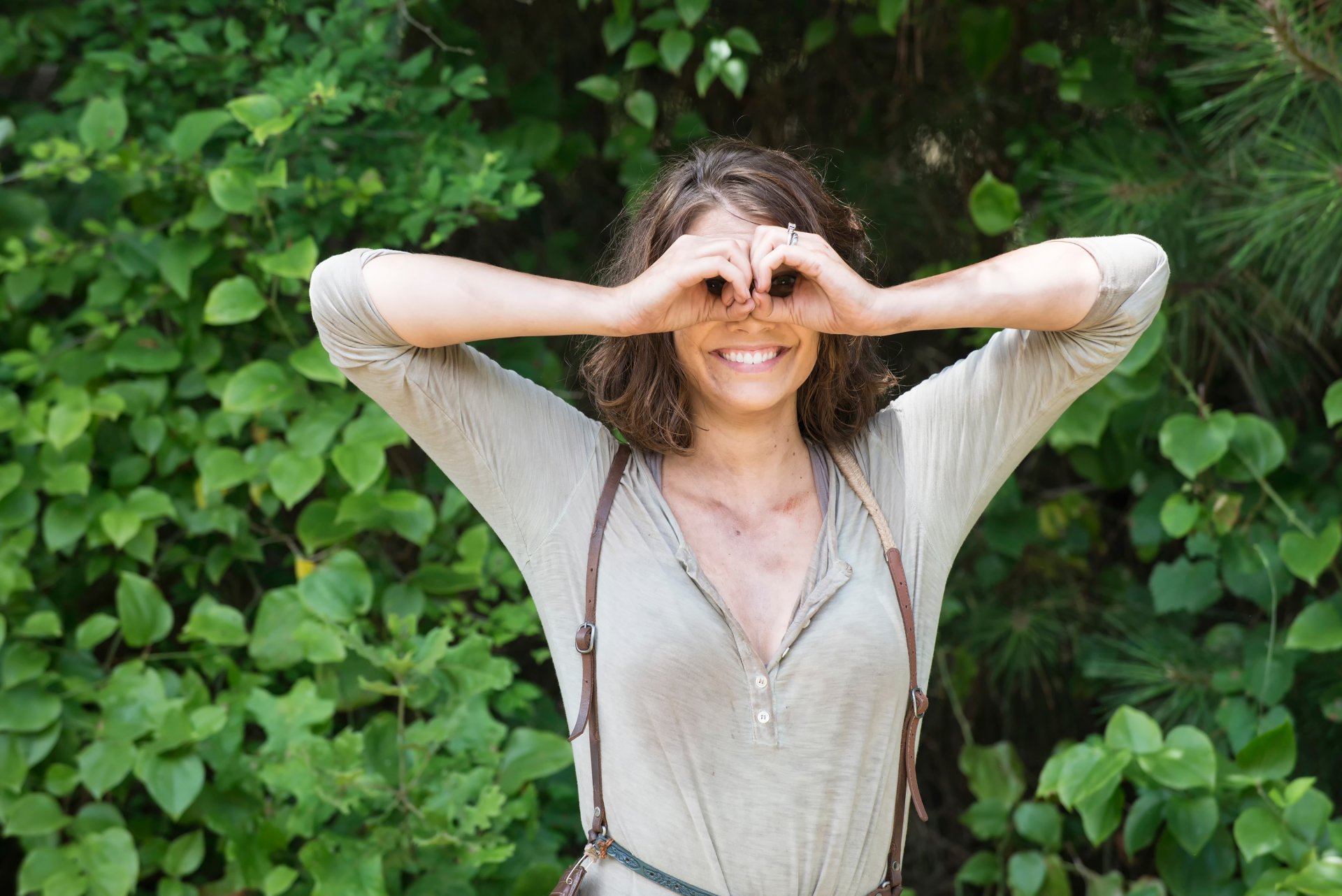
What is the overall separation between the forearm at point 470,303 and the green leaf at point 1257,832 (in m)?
1.36

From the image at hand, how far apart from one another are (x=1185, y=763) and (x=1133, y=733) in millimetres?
86

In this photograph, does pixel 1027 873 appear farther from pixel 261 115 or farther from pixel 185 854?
pixel 261 115

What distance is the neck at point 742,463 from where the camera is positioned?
1.37 m

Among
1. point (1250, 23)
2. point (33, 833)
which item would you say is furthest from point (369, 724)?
point (1250, 23)

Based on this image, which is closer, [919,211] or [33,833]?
[33,833]

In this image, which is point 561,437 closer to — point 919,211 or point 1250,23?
point 1250,23

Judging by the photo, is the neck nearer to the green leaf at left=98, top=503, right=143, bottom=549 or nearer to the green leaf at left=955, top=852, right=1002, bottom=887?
the green leaf at left=98, top=503, right=143, bottom=549

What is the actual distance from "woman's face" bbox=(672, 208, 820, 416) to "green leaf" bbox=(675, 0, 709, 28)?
1.00m

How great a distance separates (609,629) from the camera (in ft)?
4.22

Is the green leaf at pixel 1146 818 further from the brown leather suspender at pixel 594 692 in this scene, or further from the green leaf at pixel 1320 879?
the brown leather suspender at pixel 594 692

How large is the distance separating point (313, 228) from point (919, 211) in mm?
1243

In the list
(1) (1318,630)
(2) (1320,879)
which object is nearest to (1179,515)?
(1) (1318,630)

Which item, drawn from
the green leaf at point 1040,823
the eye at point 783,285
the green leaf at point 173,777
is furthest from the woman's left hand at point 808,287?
the green leaf at point 1040,823

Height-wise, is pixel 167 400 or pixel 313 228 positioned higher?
pixel 313 228
